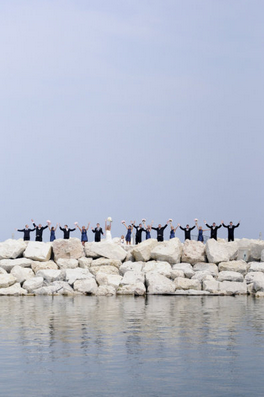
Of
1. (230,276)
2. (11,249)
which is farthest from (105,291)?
(11,249)

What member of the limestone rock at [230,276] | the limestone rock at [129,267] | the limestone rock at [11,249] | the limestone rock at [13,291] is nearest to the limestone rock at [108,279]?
the limestone rock at [129,267]

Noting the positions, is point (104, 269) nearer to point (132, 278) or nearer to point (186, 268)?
point (132, 278)

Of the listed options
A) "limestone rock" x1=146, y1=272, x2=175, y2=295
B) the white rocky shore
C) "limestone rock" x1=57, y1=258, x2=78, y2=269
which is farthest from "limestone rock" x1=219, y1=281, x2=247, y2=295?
"limestone rock" x1=57, y1=258, x2=78, y2=269

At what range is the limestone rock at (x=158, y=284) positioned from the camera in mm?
36719

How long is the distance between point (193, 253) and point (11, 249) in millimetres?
11354

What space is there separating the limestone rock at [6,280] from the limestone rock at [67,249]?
3955 millimetres

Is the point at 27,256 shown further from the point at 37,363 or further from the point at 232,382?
the point at 232,382

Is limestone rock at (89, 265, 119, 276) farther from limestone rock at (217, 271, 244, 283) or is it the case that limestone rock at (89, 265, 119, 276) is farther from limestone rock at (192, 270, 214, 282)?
limestone rock at (217, 271, 244, 283)

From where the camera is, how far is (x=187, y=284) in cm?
3750

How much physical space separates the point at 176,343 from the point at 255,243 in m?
24.3

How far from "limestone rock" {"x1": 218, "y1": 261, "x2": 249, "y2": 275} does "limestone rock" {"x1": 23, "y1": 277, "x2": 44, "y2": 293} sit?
36.2 feet

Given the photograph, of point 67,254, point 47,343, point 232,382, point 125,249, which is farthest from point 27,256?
point 232,382

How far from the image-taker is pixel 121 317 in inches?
1006

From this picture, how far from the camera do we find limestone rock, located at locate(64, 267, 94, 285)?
3775cm
